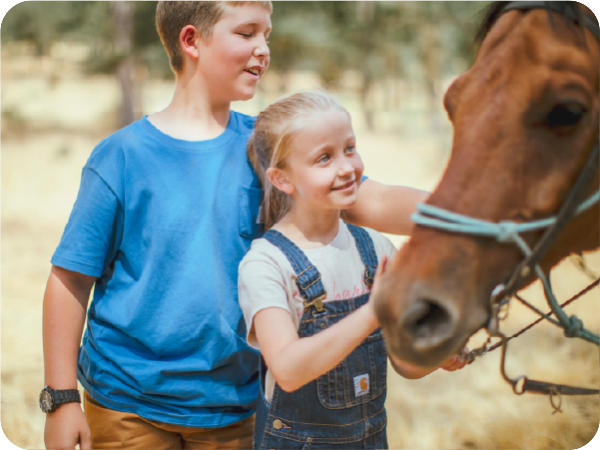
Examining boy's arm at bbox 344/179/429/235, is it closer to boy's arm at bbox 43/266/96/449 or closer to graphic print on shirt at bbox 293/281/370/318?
graphic print on shirt at bbox 293/281/370/318

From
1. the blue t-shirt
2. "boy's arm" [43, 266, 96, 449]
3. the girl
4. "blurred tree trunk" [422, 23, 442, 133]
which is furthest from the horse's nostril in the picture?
"blurred tree trunk" [422, 23, 442, 133]

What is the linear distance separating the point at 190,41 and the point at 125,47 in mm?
11649

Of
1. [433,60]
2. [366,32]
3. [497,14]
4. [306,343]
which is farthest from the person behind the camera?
[366,32]

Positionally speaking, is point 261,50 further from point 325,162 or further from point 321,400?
point 321,400

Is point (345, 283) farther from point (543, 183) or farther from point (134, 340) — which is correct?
point (134, 340)

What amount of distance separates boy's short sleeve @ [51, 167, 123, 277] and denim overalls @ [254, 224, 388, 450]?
558 millimetres

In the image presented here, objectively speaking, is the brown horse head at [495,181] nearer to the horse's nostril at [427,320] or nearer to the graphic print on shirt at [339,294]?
the horse's nostril at [427,320]

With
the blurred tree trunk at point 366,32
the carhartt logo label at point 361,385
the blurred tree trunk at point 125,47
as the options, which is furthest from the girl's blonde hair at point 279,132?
the blurred tree trunk at point 366,32

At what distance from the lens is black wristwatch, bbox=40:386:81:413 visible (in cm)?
156

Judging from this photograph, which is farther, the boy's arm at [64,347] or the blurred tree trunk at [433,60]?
the blurred tree trunk at [433,60]

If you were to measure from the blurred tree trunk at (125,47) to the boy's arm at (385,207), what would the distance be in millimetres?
11457

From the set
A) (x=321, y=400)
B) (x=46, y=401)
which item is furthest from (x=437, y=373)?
(x=46, y=401)

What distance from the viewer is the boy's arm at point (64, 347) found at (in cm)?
156

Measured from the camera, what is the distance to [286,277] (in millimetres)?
1435
